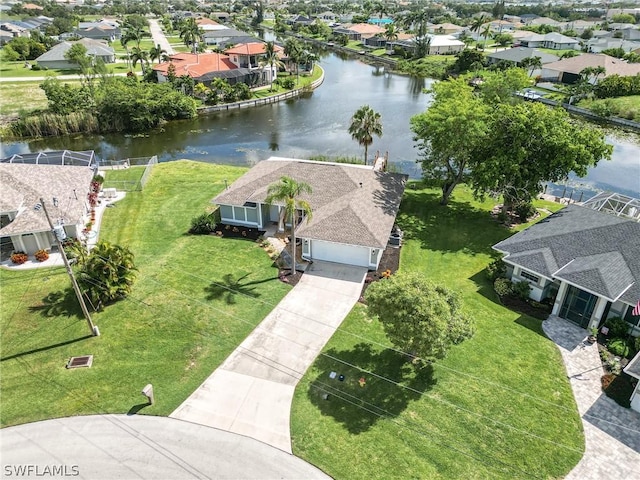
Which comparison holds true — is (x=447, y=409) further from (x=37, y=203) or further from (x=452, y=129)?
(x=37, y=203)

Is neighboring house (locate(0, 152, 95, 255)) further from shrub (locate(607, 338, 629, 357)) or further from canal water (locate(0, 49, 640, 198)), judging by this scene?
shrub (locate(607, 338, 629, 357))

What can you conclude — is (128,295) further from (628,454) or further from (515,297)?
(628,454)

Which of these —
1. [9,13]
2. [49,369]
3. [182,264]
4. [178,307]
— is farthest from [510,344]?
[9,13]

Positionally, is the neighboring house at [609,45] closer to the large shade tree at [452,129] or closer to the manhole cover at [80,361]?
the large shade tree at [452,129]

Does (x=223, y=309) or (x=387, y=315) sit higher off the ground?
(x=387, y=315)

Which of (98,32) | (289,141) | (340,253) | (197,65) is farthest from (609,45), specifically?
(98,32)

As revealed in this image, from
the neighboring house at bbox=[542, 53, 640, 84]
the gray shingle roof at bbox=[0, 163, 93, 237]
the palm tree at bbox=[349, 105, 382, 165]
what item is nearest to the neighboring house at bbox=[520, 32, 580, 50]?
the neighboring house at bbox=[542, 53, 640, 84]
